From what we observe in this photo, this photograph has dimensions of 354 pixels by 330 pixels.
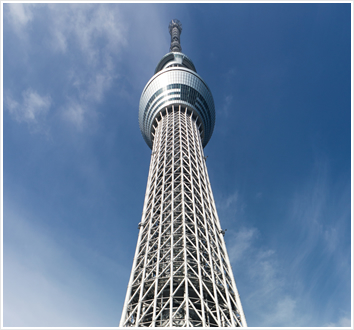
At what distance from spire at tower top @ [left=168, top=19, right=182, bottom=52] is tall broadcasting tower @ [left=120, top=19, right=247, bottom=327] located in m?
31.7

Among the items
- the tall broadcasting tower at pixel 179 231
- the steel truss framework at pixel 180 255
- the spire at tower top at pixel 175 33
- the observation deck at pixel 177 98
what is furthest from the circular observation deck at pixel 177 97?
the spire at tower top at pixel 175 33

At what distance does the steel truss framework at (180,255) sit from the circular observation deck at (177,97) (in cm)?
1295

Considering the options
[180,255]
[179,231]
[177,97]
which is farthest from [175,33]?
[180,255]

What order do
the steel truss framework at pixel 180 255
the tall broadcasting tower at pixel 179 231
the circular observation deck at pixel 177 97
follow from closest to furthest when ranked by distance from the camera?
the steel truss framework at pixel 180 255
the tall broadcasting tower at pixel 179 231
the circular observation deck at pixel 177 97

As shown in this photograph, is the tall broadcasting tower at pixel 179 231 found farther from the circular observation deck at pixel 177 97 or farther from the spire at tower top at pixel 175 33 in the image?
the spire at tower top at pixel 175 33

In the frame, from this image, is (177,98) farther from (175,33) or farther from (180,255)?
(175,33)

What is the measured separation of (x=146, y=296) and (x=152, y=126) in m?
46.2

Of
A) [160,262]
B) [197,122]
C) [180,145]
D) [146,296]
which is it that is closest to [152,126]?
[197,122]

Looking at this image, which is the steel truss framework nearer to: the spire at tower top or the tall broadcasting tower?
the tall broadcasting tower

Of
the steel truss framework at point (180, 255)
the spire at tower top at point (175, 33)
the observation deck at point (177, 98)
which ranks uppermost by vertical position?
the spire at tower top at point (175, 33)

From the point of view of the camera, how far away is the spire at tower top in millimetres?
95894

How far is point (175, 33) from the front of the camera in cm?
10400

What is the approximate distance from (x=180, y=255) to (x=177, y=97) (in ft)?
141

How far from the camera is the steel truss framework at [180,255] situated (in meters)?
29.5
